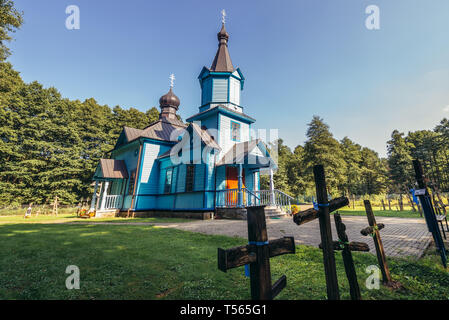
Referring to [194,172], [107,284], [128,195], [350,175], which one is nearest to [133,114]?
[128,195]

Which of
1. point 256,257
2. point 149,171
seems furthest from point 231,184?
point 256,257

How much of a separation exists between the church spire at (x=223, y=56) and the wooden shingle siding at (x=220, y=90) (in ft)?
3.69

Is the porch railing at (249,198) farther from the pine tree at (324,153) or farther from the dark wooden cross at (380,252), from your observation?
the pine tree at (324,153)

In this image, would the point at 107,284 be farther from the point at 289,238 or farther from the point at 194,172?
the point at 194,172

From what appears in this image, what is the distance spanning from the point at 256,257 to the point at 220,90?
16.1 m

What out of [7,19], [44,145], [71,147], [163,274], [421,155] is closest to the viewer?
[163,274]

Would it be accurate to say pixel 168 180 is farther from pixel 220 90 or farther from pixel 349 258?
pixel 349 258

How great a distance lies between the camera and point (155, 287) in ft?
9.03

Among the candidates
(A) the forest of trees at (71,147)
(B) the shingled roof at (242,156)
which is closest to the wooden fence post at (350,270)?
(B) the shingled roof at (242,156)

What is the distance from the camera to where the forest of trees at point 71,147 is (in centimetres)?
2369

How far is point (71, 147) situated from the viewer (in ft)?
89.6

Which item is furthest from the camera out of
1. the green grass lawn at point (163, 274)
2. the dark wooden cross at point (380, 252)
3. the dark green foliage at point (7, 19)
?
the dark green foliage at point (7, 19)

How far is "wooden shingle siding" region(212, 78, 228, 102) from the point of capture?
16.1 m
